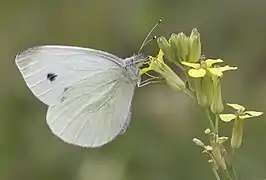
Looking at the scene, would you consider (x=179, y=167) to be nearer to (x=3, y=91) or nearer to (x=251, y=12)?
(x=3, y=91)

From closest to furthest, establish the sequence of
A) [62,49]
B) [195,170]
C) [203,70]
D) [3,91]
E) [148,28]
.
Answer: [203,70] → [62,49] → [195,170] → [3,91] → [148,28]

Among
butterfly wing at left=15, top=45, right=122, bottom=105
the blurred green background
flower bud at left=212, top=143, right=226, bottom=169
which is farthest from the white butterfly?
the blurred green background

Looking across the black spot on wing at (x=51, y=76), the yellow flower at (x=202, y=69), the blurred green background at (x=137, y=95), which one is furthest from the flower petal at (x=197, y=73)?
the blurred green background at (x=137, y=95)

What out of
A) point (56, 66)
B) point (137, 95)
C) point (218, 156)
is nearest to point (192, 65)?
point (218, 156)

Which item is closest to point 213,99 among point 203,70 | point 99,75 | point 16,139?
point 203,70

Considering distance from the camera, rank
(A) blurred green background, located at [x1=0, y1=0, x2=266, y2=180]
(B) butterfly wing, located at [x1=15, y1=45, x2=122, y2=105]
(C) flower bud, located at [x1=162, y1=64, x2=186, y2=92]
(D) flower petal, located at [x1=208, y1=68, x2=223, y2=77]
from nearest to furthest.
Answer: (D) flower petal, located at [x1=208, y1=68, x2=223, y2=77]
(C) flower bud, located at [x1=162, y1=64, x2=186, y2=92]
(B) butterfly wing, located at [x1=15, y1=45, x2=122, y2=105]
(A) blurred green background, located at [x1=0, y1=0, x2=266, y2=180]

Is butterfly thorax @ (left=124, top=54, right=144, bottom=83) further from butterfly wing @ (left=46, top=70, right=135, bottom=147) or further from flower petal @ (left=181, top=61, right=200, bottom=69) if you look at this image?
flower petal @ (left=181, top=61, right=200, bottom=69)

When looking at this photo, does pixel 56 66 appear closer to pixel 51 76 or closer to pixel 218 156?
pixel 51 76
